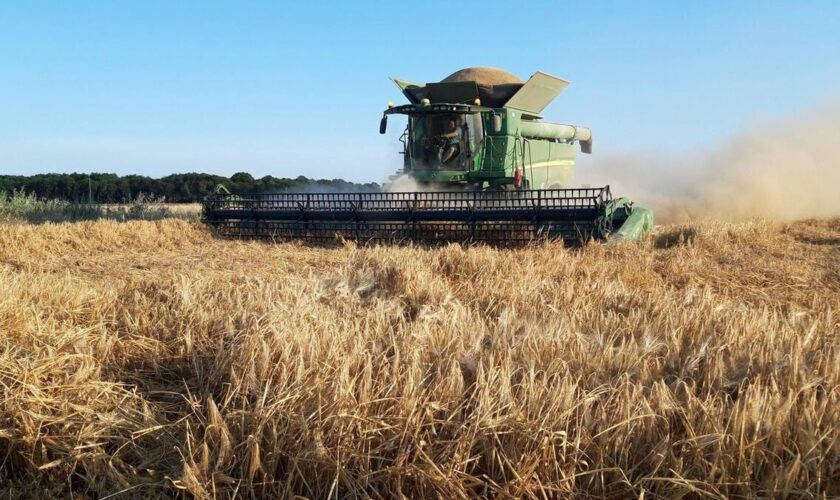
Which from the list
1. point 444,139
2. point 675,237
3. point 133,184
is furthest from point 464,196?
point 133,184

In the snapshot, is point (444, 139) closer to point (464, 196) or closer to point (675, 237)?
point (464, 196)

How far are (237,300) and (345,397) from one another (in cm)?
179

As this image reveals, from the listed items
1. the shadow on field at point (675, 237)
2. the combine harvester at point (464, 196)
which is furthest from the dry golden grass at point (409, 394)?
the combine harvester at point (464, 196)

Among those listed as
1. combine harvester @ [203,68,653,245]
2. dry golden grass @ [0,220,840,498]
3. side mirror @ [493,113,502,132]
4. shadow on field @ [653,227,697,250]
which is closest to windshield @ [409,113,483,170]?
combine harvester @ [203,68,653,245]

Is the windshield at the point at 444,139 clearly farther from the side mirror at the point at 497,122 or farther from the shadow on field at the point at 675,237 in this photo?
the shadow on field at the point at 675,237

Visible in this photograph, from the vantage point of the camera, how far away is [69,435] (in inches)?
87.0

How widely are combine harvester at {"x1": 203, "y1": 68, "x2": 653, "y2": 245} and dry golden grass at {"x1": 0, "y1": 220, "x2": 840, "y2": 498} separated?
444 centimetres

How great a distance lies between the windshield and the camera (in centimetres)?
1054

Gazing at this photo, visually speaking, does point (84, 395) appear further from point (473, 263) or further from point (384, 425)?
point (473, 263)

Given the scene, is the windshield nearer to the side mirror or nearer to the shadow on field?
the side mirror

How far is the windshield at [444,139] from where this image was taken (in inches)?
415

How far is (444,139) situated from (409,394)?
8925 mm

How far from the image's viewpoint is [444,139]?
10.7 metres

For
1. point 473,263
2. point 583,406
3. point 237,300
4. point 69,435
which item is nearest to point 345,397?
point 583,406
